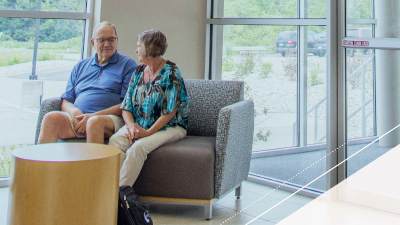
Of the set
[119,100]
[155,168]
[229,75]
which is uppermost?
[229,75]

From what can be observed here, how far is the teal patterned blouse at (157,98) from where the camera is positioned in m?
2.83

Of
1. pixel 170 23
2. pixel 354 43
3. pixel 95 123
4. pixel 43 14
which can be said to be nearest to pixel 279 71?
pixel 354 43

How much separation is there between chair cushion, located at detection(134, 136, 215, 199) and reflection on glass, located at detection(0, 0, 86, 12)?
174 centimetres

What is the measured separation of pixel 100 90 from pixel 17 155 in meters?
1.39

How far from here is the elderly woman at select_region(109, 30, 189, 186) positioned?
2.74 m

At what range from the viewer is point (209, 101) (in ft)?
10.3

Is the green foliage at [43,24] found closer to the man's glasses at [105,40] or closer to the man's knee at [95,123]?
the man's glasses at [105,40]

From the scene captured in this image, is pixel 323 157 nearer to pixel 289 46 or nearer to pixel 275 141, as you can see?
pixel 275 141

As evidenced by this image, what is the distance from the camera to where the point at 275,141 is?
12.2 ft

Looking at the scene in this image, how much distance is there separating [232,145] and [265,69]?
121 centimetres

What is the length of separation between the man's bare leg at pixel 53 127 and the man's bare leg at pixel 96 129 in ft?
0.58

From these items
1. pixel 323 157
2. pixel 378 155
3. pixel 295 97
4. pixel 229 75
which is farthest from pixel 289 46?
pixel 378 155

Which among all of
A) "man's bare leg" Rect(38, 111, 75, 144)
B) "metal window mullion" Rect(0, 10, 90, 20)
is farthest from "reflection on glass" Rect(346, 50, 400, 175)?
"metal window mullion" Rect(0, 10, 90, 20)

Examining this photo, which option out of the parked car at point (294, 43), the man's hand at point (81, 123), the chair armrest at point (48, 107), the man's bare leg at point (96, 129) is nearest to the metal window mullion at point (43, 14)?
the chair armrest at point (48, 107)
